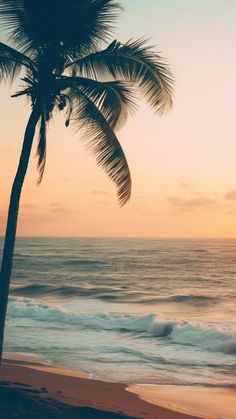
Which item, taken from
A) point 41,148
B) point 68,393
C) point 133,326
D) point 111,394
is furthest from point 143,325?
point 41,148

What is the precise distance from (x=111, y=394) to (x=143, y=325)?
13366 millimetres

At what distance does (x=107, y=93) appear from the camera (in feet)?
34.6

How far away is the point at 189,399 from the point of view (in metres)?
12.5

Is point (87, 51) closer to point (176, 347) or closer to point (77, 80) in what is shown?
point (77, 80)

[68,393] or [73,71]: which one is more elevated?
[73,71]

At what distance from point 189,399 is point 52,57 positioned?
802 centimetres

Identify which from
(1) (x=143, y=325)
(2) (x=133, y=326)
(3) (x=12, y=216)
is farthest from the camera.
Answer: (1) (x=143, y=325)

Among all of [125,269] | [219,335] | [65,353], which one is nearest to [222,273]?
[125,269]

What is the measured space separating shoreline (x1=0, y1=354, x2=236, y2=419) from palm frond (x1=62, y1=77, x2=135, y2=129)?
559 cm

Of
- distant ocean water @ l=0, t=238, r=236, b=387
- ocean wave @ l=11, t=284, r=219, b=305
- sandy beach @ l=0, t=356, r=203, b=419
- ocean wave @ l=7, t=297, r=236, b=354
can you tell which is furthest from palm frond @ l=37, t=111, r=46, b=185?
ocean wave @ l=11, t=284, r=219, b=305

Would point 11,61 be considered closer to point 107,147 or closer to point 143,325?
point 107,147

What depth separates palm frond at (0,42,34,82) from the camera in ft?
34.1

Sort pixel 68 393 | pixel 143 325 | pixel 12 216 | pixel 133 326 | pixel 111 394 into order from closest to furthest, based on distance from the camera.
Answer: pixel 12 216
pixel 68 393
pixel 111 394
pixel 133 326
pixel 143 325

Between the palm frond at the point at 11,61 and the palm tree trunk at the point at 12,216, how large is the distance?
1.06m
